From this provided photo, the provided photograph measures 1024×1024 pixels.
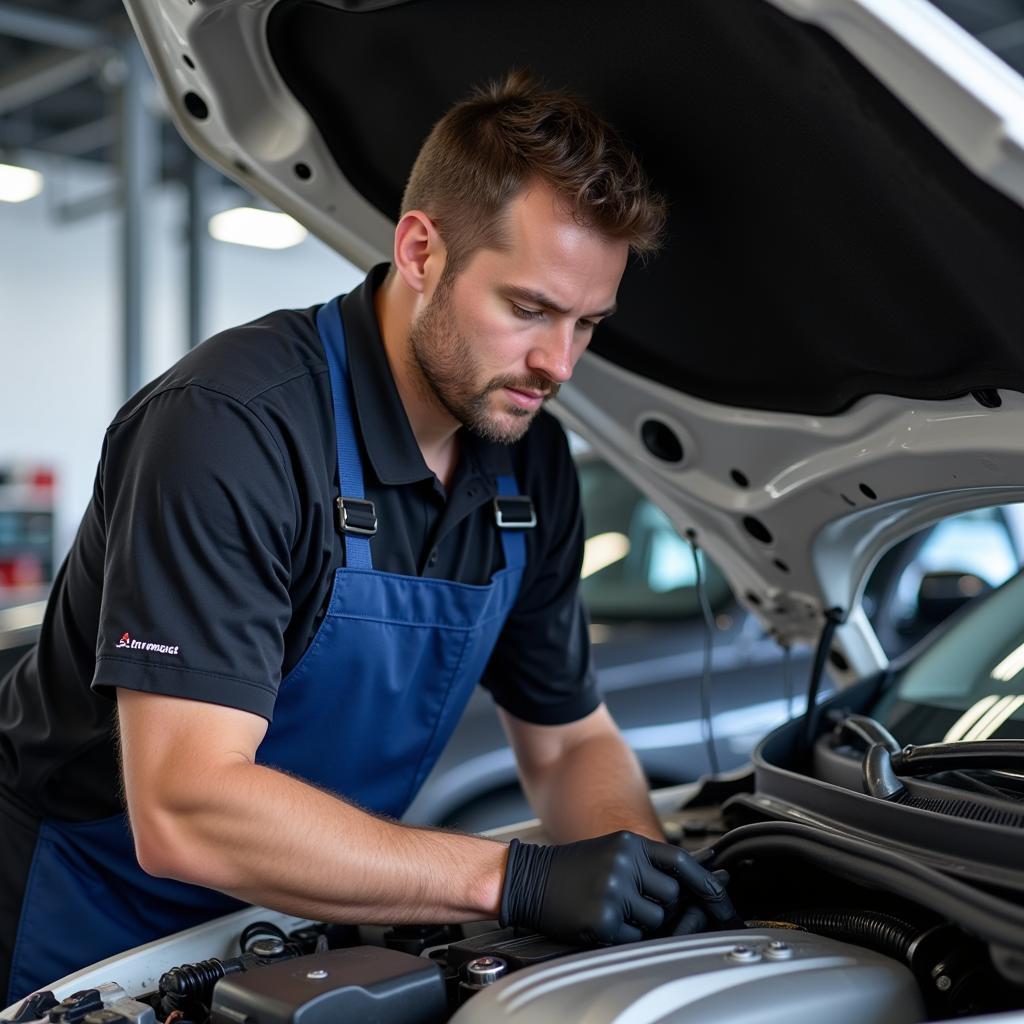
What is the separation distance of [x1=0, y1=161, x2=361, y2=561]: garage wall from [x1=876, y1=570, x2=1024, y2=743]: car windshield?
9160mm

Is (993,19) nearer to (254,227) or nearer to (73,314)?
(254,227)

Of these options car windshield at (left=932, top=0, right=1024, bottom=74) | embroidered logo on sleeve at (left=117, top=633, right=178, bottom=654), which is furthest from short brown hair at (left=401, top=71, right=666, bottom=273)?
car windshield at (left=932, top=0, right=1024, bottom=74)

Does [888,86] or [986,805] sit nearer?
[888,86]

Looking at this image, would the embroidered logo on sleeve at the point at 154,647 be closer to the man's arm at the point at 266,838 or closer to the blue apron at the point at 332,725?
the man's arm at the point at 266,838

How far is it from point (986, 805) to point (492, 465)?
743 mm

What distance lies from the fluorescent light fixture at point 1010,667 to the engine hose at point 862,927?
402 millimetres

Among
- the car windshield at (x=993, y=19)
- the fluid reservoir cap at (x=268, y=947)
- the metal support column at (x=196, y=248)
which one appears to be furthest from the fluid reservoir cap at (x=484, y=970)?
the car windshield at (x=993, y=19)

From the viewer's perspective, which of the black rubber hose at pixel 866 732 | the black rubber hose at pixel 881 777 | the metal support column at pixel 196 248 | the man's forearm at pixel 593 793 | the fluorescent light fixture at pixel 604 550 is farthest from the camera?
the metal support column at pixel 196 248

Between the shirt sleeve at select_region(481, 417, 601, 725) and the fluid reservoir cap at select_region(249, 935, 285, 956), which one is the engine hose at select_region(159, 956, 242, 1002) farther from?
the shirt sleeve at select_region(481, 417, 601, 725)

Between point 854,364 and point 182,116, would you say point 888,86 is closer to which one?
point 854,364

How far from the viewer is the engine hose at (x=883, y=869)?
100 cm

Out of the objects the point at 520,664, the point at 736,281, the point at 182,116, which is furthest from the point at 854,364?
the point at 182,116

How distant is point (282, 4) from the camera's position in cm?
145

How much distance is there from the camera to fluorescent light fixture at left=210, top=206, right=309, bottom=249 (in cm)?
877
